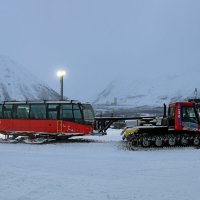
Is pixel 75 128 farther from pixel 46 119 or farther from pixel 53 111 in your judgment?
pixel 46 119

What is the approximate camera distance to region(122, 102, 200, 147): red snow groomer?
2177 cm

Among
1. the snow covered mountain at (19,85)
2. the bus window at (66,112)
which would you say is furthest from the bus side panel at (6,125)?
the snow covered mountain at (19,85)

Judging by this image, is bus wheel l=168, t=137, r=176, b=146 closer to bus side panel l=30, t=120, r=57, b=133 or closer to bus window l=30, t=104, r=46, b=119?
bus side panel l=30, t=120, r=57, b=133

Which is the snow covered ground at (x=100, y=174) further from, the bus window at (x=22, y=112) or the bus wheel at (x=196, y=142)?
the bus window at (x=22, y=112)

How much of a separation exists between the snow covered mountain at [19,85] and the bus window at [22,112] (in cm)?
10576

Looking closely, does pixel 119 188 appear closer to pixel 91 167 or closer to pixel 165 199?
pixel 165 199

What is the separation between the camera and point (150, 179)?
1271cm

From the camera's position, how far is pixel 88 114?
83.2 feet

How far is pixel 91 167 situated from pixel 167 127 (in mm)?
7778

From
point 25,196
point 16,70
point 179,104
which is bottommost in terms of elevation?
point 25,196

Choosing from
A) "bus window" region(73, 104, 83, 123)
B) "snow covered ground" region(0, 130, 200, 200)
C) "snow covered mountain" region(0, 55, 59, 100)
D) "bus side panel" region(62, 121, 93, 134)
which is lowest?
"snow covered ground" region(0, 130, 200, 200)

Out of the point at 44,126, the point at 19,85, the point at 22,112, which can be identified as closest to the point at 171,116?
the point at 44,126

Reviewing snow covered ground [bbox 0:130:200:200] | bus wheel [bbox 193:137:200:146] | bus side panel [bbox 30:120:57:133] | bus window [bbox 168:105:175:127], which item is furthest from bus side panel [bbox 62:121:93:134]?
bus wheel [bbox 193:137:200:146]

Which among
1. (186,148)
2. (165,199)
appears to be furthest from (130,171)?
(186,148)
